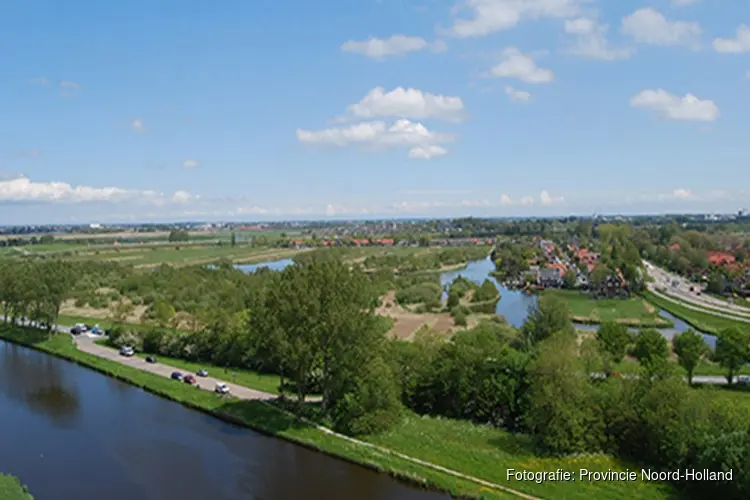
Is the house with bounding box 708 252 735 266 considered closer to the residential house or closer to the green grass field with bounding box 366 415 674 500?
the residential house

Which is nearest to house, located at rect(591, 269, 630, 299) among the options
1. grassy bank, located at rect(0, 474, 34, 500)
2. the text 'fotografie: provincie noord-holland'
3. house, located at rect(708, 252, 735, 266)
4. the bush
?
house, located at rect(708, 252, 735, 266)

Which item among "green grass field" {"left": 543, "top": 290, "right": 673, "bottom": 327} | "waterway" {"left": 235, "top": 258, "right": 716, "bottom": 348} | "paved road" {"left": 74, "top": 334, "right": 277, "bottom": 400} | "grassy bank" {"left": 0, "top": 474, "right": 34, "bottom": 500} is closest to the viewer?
"grassy bank" {"left": 0, "top": 474, "right": 34, "bottom": 500}

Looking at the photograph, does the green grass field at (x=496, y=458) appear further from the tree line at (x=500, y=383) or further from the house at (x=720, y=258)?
the house at (x=720, y=258)

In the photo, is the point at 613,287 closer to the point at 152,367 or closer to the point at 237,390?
the point at 237,390

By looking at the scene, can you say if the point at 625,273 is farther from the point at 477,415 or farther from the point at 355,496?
the point at 355,496

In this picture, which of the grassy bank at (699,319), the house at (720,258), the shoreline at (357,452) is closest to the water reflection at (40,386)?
the shoreline at (357,452)

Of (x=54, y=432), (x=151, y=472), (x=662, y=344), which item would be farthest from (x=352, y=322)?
(x=662, y=344)

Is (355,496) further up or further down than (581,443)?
further down
